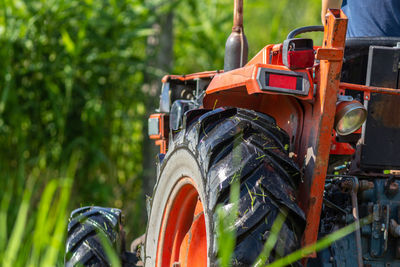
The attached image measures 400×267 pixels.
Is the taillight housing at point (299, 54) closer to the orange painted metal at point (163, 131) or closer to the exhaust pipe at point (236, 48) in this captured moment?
the exhaust pipe at point (236, 48)

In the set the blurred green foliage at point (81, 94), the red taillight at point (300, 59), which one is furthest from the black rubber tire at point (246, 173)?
the blurred green foliage at point (81, 94)

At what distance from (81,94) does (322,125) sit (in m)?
5.01

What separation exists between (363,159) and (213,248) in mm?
904

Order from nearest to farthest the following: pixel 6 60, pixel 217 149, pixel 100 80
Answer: pixel 217 149, pixel 6 60, pixel 100 80

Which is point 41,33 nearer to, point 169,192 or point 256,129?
point 169,192

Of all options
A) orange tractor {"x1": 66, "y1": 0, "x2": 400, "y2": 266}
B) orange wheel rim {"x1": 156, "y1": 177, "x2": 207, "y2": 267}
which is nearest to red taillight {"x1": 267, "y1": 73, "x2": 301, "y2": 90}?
orange tractor {"x1": 66, "y1": 0, "x2": 400, "y2": 266}

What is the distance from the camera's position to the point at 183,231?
285cm

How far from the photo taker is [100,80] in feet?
23.5

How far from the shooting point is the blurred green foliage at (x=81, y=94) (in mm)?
6641

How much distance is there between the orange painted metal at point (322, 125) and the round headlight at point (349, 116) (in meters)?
→ 0.05

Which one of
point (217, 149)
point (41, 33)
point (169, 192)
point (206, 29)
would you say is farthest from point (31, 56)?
point (217, 149)

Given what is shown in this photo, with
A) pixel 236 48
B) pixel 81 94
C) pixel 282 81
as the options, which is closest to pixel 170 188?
pixel 282 81

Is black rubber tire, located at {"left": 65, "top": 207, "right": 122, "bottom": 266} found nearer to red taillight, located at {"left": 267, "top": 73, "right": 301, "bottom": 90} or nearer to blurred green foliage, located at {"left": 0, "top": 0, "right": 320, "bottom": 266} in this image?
red taillight, located at {"left": 267, "top": 73, "right": 301, "bottom": 90}

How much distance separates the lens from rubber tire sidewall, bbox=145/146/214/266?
229 centimetres
